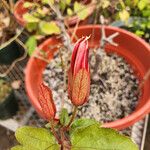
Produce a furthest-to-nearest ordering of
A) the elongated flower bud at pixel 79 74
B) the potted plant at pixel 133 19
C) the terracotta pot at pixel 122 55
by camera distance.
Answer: the potted plant at pixel 133 19
the terracotta pot at pixel 122 55
the elongated flower bud at pixel 79 74

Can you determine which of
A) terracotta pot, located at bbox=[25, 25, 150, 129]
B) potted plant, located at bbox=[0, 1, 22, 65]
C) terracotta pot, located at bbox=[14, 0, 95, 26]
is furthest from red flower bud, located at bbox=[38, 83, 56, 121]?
potted plant, located at bbox=[0, 1, 22, 65]

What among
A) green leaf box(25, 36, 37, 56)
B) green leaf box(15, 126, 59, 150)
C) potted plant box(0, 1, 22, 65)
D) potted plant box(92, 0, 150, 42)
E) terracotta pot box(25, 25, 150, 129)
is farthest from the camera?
potted plant box(0, 1, 22, 65)

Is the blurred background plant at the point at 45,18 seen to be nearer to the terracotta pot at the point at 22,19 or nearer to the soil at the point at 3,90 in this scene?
the terracotta pot at the point at 22,19

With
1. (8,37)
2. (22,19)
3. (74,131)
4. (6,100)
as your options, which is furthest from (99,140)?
(8,37)

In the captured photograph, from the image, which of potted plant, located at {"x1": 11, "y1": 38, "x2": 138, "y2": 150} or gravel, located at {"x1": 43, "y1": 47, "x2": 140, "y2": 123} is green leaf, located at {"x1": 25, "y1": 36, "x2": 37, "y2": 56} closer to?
gravel, located at {"x1": 43, "y1": 47, "x2": 140, "y2": 123}

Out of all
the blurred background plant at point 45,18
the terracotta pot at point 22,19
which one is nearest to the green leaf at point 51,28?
the blurred background plant at point 45,18

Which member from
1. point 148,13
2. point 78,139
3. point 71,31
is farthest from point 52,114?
point 148,13
